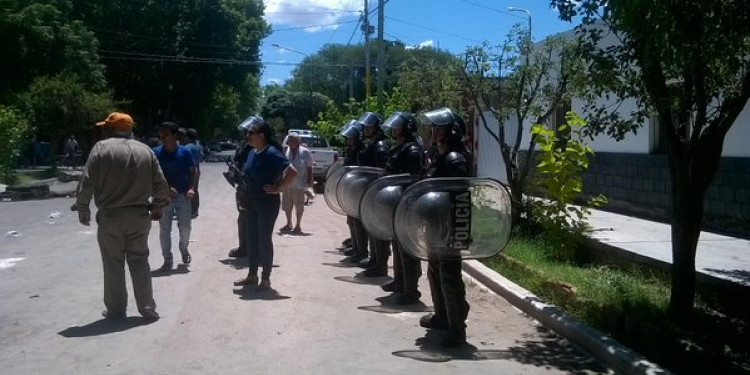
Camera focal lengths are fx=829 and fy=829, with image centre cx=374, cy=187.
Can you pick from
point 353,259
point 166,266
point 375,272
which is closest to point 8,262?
point 166,266

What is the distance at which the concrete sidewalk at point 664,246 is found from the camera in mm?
8523

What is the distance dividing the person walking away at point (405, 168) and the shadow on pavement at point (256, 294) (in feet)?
4.00

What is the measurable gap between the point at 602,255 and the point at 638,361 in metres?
4.35

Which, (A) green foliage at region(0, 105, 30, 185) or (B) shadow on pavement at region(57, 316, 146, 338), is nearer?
(B) shadow on pavement at region(57, 316, 146, 338)

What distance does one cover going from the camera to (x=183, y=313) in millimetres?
7754

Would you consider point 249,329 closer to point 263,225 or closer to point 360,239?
point 263,225

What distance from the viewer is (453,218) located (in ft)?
20.5

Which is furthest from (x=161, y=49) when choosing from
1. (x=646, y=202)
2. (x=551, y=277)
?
(x=551, y=277)

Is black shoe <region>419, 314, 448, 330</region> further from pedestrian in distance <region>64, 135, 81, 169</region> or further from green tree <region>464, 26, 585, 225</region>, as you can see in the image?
pedestrian in distance <region>64, 135, 81, 169</region>

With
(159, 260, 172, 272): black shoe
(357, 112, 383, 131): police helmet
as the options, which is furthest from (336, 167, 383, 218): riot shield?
(159, 260, 172, 272): black shoe

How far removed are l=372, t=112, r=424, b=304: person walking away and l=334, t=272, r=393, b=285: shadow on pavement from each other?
2.45 feet

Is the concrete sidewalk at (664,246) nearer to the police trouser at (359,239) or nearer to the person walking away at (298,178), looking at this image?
the police trouser at (359,239)

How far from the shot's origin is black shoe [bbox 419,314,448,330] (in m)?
7.16

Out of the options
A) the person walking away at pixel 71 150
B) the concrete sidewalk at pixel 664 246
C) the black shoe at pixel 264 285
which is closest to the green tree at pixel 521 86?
the concrete sidewalk at pixel 664 246
